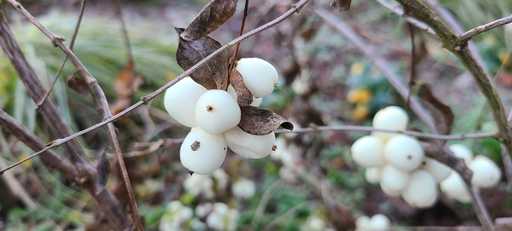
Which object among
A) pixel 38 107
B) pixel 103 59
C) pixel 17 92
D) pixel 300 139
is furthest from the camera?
pixel 103 59

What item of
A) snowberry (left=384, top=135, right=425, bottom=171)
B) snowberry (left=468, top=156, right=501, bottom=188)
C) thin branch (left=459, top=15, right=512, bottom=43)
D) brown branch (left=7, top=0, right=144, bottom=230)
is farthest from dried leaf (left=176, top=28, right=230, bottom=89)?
snowberry (left=468, top=156, right=501, bottom=188)

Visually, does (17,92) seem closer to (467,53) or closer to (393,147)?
(393,147)

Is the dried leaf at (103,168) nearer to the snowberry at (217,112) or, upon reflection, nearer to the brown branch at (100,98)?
the brown branch at (100,98)

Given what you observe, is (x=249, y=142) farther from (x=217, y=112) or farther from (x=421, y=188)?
(x=421, y=188)

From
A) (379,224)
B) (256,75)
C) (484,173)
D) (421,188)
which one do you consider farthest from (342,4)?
(379,224)

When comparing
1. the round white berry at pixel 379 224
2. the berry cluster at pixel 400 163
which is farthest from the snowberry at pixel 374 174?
the round white berry at pixel 379 224

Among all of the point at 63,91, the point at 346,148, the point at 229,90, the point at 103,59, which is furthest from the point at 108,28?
the point at 229,90

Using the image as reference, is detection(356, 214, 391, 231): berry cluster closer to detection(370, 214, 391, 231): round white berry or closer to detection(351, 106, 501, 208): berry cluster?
detection(370, 214, 391, 231): round white berry
